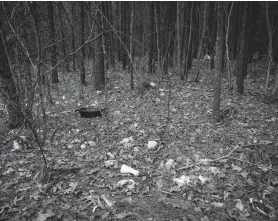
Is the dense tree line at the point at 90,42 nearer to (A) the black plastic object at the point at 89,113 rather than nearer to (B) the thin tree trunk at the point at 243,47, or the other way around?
(B) the thin tree trunk at the point at 243,47

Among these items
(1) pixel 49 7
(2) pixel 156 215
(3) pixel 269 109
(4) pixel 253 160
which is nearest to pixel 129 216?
(2) pixel 156 215

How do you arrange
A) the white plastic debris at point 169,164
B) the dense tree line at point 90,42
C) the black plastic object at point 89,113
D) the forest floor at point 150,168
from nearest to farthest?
the forest floor at point 150,168 < the dense tree line at point 90,42 < the white plastic debris at point 169,164 < the black plastic object at point 89,113

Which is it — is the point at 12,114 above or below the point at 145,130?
above

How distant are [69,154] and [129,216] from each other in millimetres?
2130

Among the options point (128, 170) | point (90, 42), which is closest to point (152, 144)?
point (128, 170)

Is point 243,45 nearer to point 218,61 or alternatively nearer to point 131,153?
point 218,61

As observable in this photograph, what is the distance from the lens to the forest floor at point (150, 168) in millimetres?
2834

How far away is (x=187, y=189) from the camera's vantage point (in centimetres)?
322

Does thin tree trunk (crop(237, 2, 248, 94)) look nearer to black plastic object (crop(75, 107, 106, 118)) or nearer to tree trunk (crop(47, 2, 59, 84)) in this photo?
black plastic object (crop(75, 107, 106, 118))

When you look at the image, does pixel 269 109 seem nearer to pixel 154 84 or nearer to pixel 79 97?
pixel 154 84

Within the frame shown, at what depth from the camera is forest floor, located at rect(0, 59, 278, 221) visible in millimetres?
2834

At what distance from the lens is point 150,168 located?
12.4 feet

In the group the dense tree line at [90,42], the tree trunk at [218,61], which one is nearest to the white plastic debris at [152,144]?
the dense tree line at [90,42]

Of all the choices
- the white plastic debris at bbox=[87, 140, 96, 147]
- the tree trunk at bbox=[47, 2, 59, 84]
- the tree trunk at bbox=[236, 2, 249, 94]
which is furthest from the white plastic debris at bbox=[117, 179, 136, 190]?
the tree trunk at bbox=[236, 2, 249, 94]
